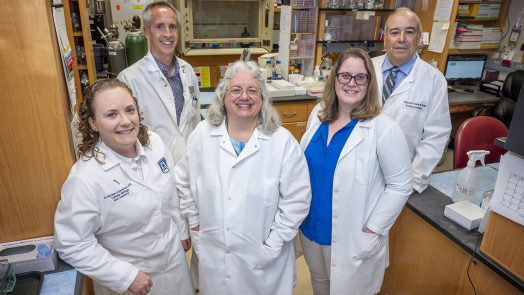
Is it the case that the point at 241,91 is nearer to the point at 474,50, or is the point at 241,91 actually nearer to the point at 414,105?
the point at 414,105

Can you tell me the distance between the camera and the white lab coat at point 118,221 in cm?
115

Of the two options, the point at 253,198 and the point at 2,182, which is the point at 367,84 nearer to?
the point at 253,198

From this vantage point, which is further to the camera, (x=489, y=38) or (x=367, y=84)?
(x=489, y=38)

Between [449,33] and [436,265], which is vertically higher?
[449,33]

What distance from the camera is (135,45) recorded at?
3.67 metres

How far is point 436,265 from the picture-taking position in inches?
62.2

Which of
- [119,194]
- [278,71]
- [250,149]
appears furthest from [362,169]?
[278,71]

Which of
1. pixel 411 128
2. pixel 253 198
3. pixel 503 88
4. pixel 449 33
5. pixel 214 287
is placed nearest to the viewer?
pixel 253 198

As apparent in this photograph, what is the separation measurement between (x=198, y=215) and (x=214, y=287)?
32 cm

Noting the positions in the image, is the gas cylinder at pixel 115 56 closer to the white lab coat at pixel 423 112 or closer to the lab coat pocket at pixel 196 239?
the lab coat pocket at pixel 196 239

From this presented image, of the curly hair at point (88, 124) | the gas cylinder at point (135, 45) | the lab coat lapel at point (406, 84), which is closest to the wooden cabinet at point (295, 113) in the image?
the lab coat lapel at point (406, 84)

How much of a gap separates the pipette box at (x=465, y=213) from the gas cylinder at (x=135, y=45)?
10.8 ft

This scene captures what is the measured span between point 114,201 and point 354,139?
0.93m

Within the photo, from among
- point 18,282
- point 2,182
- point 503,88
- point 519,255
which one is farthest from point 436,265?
point 503,88
